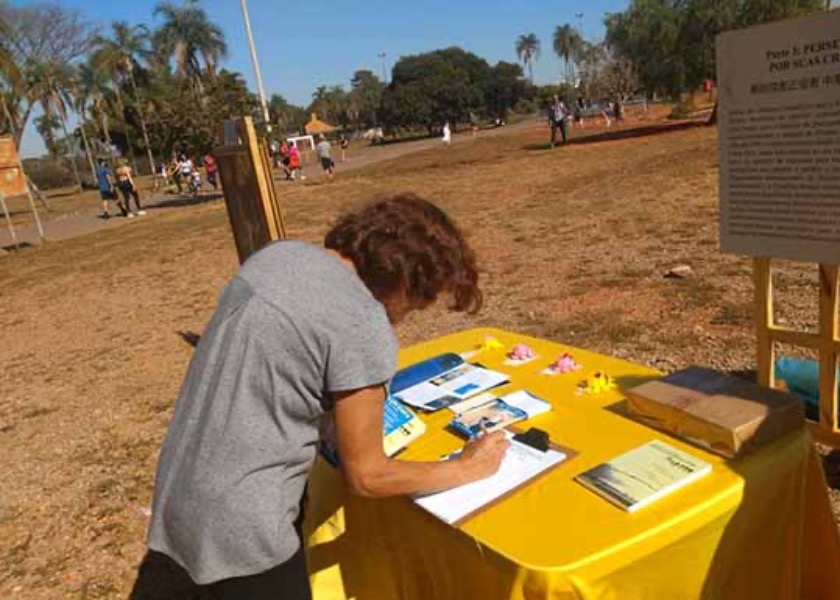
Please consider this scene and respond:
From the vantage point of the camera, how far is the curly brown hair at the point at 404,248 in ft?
4.81

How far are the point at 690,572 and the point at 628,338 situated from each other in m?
3.44

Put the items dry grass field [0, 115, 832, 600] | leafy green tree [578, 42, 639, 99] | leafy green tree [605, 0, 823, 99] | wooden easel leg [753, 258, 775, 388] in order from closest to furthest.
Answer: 1. wooden easel leg [753, 258, 775, 388]
2. dry grass field [0, 115, 832, 600]
3. leafy green tree [605, 0, 823, 99]
4. leafy green tree [578, 42, 639, 99]

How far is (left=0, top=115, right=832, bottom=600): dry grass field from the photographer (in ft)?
12.0

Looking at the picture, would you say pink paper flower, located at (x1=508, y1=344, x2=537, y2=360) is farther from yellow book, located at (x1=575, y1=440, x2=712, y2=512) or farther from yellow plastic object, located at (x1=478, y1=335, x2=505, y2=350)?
yellow book, located at (x1=575, y1=440, x2=712, y2=512)

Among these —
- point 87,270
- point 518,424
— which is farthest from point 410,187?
point 518,424

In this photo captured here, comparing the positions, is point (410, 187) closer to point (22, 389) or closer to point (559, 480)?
point (22, 389)

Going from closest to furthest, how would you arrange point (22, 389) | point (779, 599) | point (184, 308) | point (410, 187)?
point (779, 599) < point (22, 389) < point (184, 308) < point (410, 187)

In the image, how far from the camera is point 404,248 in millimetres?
1463

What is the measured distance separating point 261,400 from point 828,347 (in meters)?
2.42

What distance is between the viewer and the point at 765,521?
1.65m

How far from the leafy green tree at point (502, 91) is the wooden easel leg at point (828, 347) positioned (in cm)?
6451

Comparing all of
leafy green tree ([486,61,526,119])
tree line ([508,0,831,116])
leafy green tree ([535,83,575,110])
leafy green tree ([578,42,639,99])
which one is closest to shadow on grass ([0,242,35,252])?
tree line ([508,0,831,116])

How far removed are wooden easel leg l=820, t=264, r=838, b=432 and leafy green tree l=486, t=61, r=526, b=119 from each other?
64.5m

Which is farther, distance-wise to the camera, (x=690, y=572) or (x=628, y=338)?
(x=628, y=338)
